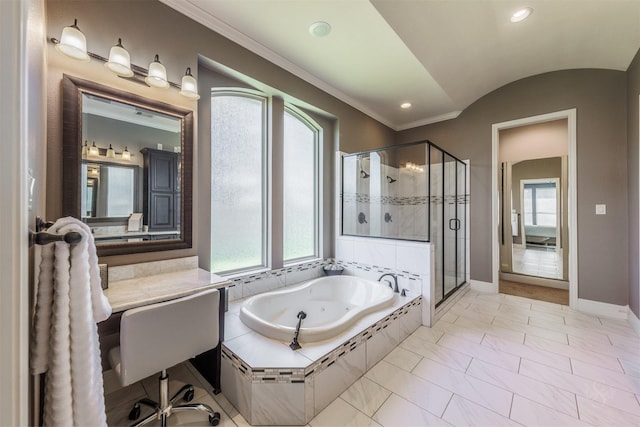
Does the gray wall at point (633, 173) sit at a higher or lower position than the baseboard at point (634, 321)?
higher

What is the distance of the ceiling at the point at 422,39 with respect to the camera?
79.8 inches

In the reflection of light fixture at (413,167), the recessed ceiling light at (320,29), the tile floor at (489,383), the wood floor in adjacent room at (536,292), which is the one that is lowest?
the tile floor at (489,383)

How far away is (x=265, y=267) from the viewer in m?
2.75

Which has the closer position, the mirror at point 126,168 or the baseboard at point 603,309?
the mirror at point 126,168

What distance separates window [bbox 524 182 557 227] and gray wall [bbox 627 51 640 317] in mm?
1208

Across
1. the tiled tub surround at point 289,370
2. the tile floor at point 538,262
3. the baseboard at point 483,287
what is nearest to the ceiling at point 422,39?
the tiled tub surround at point 289,370

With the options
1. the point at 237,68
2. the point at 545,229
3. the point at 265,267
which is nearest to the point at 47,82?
the point at 237,68

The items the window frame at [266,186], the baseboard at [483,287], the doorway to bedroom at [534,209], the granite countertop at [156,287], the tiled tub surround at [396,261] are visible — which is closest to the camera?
the granite countertop at [156,287]

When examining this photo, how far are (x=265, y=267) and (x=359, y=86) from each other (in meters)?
2.43

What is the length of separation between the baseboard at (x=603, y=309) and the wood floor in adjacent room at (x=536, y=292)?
283 mm

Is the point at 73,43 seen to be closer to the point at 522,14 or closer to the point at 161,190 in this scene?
the point at 161,190

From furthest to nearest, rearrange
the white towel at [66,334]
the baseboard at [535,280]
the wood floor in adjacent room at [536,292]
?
1. the baseboard at [535,280]
2. the wood floor in adjacent room at [536,292]
3. the white towel at [66,334]

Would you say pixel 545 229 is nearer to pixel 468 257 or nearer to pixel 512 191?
pixel 512 191

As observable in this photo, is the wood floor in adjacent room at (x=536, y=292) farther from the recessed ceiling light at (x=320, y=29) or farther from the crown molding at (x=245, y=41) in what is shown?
the recessed ceiling light at (x=320, y=29)
